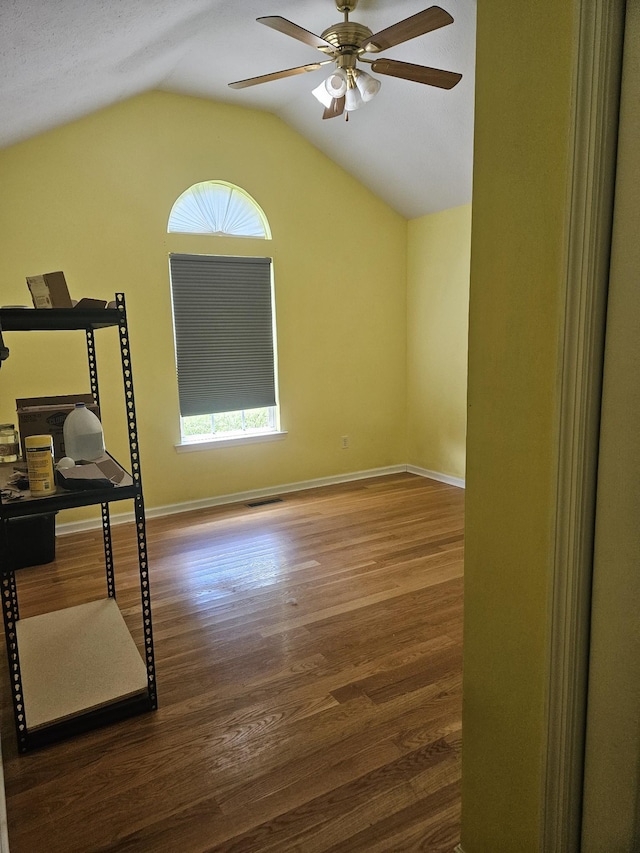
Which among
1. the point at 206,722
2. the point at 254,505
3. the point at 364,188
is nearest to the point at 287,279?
the point at 364,188

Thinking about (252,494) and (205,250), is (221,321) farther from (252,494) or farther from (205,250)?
(252,494)

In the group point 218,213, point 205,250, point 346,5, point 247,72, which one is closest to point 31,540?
point 205,250

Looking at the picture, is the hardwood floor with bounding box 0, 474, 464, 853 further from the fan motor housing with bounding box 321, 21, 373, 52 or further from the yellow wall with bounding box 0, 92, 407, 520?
the fan motor housing with bounding box 321, 21, 373, 52

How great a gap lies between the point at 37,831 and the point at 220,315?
356 cm

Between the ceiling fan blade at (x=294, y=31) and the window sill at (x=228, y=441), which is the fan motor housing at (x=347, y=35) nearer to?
the ceiling fan blade at (x=294, y=31)

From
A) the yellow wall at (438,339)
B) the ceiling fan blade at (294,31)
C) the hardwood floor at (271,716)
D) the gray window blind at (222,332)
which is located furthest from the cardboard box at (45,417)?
the yellow wall at (438,339)

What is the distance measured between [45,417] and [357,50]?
236 centimetres

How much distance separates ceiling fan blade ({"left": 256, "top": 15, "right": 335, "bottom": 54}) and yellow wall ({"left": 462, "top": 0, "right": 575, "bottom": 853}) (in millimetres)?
1697

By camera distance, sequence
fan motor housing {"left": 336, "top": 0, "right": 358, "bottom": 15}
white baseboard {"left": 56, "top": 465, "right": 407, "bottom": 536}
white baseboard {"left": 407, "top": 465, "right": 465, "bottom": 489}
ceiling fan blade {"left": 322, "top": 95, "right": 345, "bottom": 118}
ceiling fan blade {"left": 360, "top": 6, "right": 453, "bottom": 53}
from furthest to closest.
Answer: white baseboard {"left": 407, "top": 465, "right": 465, "bottom": 489} → white baseboard {"left": 56, "top": 465, "right": 407, "bottom": 536} → ceiling fan blade {"left": 322, "top": 95, "right": 345, "bottom": 118} → fan motor housing {"left": 336, "top": 0, "right": 358, "bottom": 15} → ceiling fan blade {"left": 360, "top": 6, "right": 453, "bottom": 53}

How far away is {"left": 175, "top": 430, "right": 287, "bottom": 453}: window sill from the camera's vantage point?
433cm

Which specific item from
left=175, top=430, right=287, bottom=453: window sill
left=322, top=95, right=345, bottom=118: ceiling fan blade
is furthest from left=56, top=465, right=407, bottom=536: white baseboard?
left=322, top=95, right=345, bottom=118: ceiling fan blade

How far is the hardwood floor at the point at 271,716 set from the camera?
1.49 metres

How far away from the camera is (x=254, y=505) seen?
14.7ft

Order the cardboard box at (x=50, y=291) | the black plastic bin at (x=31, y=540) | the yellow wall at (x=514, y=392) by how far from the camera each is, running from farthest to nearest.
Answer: the black plastic bin at (x=31, y=540), the cardboard box at (x=50, y=291), the yellow wall at (x=514, y=392)
